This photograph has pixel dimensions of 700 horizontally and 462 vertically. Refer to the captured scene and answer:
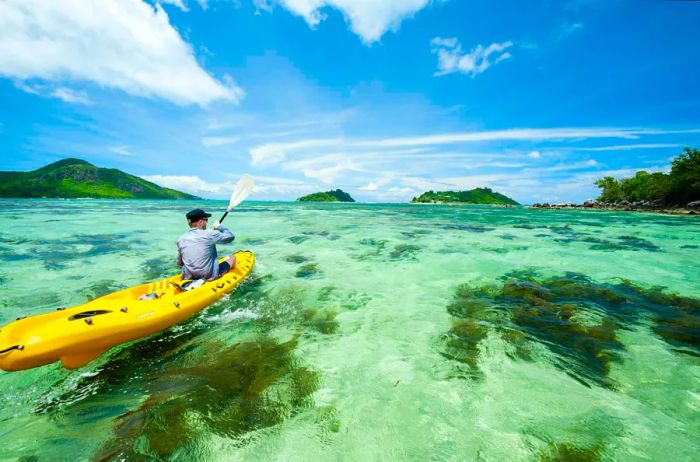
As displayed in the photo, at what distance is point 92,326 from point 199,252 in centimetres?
290

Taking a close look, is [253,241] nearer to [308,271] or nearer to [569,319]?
[308,271]

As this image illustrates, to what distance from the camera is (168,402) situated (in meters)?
3.84

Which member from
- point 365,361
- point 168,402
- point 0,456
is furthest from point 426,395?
point 0,456

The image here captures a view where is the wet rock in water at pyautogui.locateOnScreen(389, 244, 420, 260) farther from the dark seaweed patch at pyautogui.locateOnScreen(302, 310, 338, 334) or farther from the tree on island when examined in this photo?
the tree on island

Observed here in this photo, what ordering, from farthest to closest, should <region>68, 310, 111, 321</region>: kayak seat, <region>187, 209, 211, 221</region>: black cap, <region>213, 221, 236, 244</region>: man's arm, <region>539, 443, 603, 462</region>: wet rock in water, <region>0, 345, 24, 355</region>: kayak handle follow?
1. <region>213, 221, 236, 244</region>: man's arm
2. <region>187, 209, 211, 221</region>: black cap
3. <region>68, 310, 111, 321</region>: kayak seat
4. <region>0, 345, 24, 355</region>: kayak handle
5. <region>539, 443, 603, 462</region>: wet rock in water

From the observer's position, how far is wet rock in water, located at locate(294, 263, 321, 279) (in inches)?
404

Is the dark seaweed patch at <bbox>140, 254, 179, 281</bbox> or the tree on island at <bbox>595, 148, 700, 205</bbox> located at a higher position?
the tree on island at <bbox>595, 148, 700, 205</bbox>

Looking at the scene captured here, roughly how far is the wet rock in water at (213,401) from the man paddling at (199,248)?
272 centimetres

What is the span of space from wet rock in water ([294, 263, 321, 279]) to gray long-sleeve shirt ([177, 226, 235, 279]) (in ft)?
10.5

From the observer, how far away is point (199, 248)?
23.8ft

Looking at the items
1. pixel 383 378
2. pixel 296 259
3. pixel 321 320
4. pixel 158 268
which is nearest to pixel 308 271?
pixel 296 259

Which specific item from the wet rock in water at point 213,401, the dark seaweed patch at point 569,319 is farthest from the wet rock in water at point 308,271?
the wet rock in water at point 213,401

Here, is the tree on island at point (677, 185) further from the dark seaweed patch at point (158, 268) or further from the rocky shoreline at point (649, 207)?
the dark seaweed patch at point (158, 268)

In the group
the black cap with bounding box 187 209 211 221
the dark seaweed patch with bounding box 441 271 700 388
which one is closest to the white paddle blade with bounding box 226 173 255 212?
the black cap with bounding box 187 209 211 221
